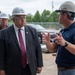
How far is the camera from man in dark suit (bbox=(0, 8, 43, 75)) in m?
5.31

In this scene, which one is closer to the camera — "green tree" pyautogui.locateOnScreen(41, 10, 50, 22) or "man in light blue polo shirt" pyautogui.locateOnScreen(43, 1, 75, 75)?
"man in light blue polo shirt" pyautogui.locateOnScreen(43, 1, 75, 75)

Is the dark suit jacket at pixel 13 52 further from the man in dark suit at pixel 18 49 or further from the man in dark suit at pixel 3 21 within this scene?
the man in dark suit at pixel 3 21

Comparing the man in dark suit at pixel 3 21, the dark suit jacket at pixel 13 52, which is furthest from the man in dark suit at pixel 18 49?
the man in dark suit at pixel 3 21

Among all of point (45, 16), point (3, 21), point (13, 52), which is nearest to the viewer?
point (13, 52)

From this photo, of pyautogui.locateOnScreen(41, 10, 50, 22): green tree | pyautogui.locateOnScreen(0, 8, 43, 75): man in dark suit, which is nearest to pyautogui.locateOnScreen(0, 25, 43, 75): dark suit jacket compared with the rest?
pyautogui.locateOnScreen(0, 8, 43, 75): man in dark suit

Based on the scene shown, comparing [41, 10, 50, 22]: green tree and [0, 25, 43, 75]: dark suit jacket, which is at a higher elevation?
[0, 25, 43, 75]: dark suit jacket

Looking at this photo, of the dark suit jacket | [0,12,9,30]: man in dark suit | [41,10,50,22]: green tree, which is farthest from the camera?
[41,10,50,22]: green tree

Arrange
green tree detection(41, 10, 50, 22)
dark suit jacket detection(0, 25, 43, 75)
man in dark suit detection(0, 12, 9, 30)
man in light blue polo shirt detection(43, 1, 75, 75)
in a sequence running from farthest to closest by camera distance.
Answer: green tree detection(41, 10, 50, 22), man in dark suit detection(0, 12, 9, 30), dark suit jacket detection(0, 25, 43, 75), man in light blue polo shirt detection(43, 1, 75, 75)

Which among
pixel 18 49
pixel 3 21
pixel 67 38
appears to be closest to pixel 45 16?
pixel 3 21

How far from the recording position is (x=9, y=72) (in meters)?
5.43

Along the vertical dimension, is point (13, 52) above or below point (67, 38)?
below

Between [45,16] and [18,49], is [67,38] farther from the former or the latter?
[45,16]

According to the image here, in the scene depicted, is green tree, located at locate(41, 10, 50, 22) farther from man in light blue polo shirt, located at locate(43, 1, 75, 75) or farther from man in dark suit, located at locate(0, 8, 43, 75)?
man in light blue polo shirt, located at locate(43, 1, 75, 75)

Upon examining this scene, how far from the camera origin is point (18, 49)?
5.31 meters
